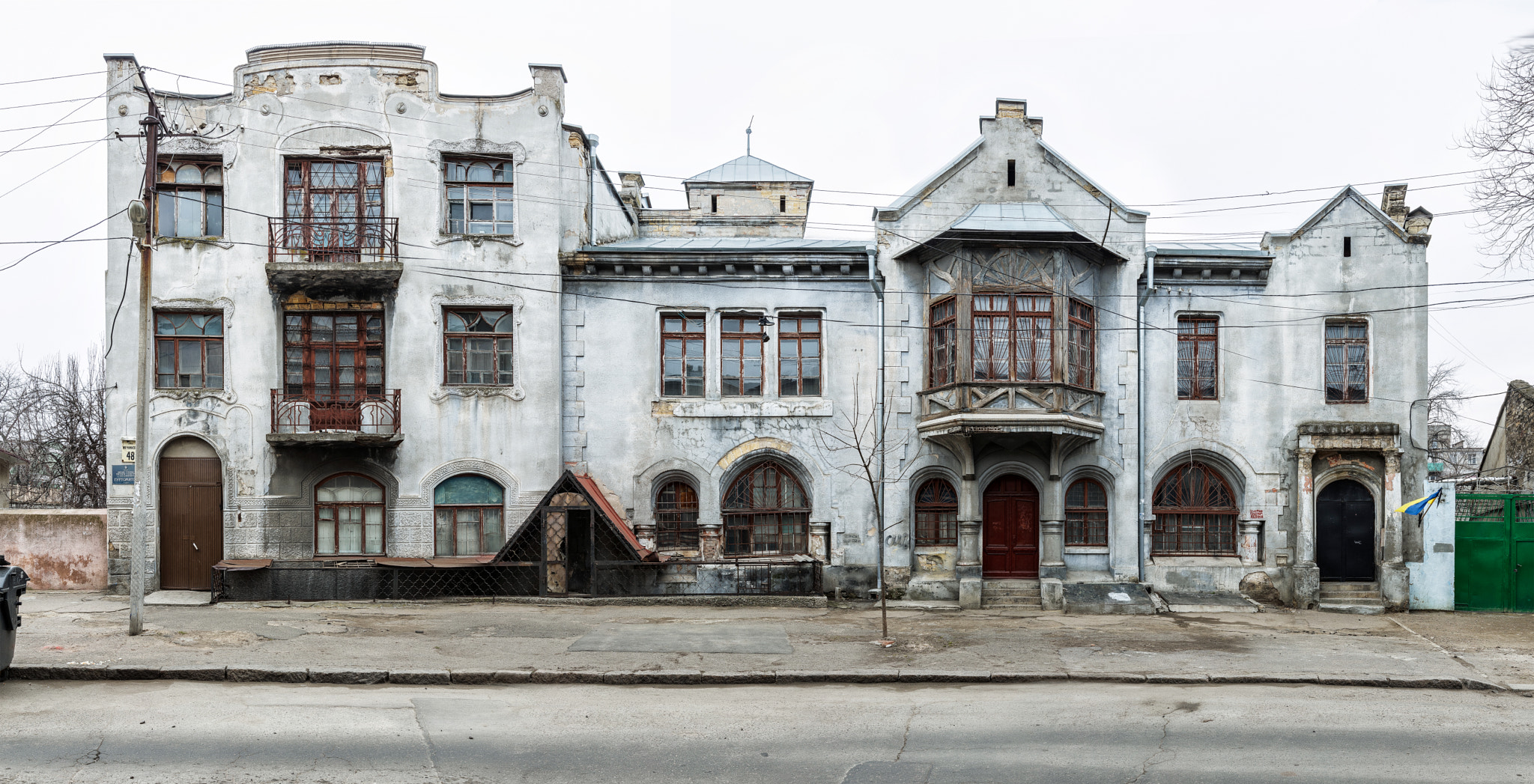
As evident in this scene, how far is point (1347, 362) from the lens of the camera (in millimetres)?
21797

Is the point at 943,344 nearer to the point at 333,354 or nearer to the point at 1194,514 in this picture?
the point at 1194,514

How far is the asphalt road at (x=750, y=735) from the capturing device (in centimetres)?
903

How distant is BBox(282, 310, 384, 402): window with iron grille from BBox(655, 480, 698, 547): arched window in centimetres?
606

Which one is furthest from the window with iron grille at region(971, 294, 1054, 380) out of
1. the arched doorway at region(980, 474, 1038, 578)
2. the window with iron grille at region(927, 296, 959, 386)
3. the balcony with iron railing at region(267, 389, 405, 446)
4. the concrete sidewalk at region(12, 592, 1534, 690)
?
the balcony with iron railing at region(267, 389, 405, 446)

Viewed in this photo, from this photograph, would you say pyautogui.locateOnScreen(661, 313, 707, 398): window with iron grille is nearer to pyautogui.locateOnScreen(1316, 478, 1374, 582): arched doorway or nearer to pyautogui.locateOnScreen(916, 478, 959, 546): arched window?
pyautogui.locateOnScreen(916, 478, 959, 546): arched window

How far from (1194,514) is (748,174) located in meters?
19.3

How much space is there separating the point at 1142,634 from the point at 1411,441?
8.77m

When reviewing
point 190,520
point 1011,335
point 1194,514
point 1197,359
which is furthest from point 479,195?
point 1194,514

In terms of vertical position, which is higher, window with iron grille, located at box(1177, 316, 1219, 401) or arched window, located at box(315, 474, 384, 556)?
window with iron grille, located at box(1177, 316, 1219, 401)

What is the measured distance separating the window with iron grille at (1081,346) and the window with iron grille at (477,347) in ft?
36.6

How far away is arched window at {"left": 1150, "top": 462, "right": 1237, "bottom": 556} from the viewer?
71.3 feet

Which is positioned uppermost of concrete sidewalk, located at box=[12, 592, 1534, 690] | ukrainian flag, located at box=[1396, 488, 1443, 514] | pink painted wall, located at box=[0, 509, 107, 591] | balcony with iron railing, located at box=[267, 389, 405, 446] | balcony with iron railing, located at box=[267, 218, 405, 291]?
balcony with iron railing, located at box=[267, 218, 405, 291]

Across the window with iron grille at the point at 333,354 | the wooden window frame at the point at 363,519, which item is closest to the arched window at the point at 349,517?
the wooden window frame at the point at 363,519

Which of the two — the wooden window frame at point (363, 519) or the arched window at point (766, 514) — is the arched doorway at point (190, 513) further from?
the arched window at point (766, 514)
